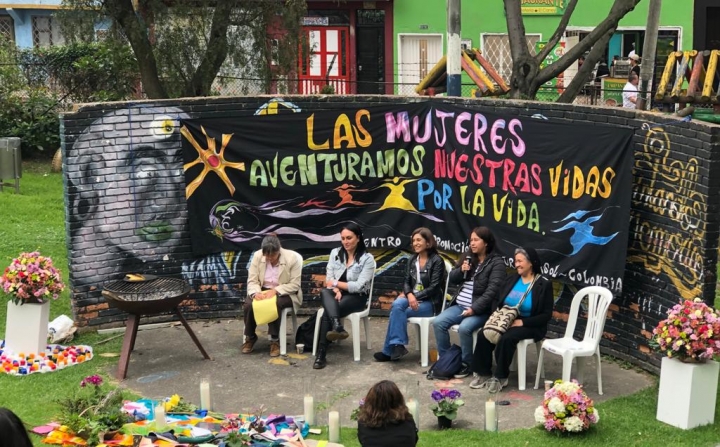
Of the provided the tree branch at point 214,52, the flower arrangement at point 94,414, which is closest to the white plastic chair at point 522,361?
the flower arrangement at point 94,414

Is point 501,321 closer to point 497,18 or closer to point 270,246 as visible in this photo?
point 270,246

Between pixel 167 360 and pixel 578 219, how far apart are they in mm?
4132

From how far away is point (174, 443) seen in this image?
26.4 feet

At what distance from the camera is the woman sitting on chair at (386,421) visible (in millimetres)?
6734

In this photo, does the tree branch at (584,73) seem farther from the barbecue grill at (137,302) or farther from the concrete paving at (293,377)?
the barbecue grill at (137,302)

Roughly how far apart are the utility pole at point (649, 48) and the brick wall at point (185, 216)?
8.26 m

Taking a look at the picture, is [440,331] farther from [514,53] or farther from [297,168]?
[514,53]

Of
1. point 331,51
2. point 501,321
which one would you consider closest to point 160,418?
point 501,321

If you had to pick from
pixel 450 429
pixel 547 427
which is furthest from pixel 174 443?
pixel 547 427

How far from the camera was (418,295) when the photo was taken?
10.3 metres

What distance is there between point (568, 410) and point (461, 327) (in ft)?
6.32

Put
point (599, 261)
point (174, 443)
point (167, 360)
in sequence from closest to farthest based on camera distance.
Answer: point (174, 443) → point (599, 261) → point (167, 360)

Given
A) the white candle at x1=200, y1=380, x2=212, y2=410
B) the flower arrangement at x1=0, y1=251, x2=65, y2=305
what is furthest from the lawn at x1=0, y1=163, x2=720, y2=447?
the white candle at x1=200, y1=380, x2=212, y2=410

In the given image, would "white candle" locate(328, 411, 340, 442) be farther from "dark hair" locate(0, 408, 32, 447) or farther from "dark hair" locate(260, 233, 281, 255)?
"dark hair" locate(0, 408, 32, 447)
